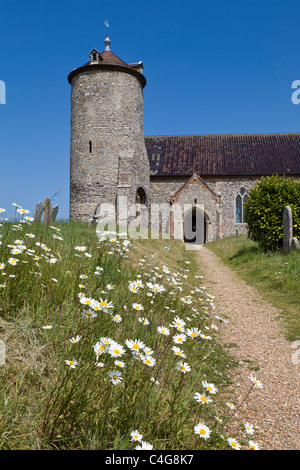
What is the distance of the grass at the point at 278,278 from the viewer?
6064mm

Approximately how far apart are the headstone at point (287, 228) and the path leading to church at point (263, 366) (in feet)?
14.3

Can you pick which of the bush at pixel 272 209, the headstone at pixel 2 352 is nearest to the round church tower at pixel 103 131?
the bush at pixel 272 209

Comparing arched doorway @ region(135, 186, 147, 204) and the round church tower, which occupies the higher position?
the round church tower

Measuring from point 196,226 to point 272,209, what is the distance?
15.1 meters

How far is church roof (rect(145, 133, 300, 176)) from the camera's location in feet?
86.3

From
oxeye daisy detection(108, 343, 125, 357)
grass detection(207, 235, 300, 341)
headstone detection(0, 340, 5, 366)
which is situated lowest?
grass detection(207, 235, 300, 341)

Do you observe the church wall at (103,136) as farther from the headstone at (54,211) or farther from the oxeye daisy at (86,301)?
the oxeye daisy at (86,301)

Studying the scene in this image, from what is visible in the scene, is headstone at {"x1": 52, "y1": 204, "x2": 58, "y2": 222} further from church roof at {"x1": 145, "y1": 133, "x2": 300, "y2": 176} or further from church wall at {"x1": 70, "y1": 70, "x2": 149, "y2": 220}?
church roof at {"x1": 145, "y1": 133, "x2": 300, "y2": 176}

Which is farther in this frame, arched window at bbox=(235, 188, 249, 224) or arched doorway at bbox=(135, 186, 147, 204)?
arched window at bbox=(235, 188, 249, 224)

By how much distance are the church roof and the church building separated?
0.08 m

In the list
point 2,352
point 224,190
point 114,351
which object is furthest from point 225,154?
point 114,351

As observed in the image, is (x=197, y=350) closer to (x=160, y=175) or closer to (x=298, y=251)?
(x=298, y=251)

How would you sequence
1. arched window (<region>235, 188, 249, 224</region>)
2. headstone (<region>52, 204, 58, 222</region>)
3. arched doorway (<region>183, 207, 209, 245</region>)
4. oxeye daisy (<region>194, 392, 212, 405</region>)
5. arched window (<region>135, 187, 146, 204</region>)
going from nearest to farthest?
oxeye daisy (<region>194, 392, 212, 405</region>) → headstone (<region>52, 204, 58, 222</region>) → arched window (<region>135, 187, 146, 204</region>) → arched doorway (<region>183, 207, 209, 245</region>) → arched window (<region>235, 188, 249, 224</region>)

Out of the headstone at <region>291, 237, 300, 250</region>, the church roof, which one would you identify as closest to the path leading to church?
the headstone at <region>291, 237, 300, 250</region>
